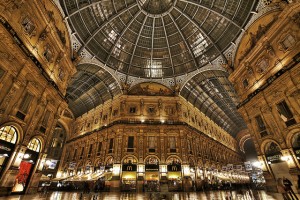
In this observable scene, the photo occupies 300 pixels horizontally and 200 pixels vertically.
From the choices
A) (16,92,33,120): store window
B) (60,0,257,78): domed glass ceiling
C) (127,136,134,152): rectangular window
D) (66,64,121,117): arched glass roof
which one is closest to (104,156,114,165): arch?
(127,136,134,152): rectangular window

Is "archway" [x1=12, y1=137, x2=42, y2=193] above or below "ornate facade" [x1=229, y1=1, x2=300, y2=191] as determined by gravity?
below

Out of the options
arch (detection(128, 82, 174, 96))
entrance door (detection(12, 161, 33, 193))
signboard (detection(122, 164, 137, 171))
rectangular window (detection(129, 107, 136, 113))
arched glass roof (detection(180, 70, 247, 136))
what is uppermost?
arched glass roof (detection(180, 70, 247, 136))

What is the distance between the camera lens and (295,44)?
658 inches

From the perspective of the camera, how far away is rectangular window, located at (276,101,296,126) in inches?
656

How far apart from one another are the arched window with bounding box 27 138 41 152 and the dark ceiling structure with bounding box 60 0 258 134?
48.8ft

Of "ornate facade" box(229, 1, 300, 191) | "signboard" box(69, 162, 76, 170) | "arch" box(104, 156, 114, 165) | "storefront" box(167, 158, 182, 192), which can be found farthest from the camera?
"signboard" box(69, 162, 76, 170)

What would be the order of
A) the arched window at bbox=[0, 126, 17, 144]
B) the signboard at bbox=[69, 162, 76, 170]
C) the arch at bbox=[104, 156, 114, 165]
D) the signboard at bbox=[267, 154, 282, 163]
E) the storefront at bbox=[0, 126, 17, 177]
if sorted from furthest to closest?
the signboard at bbox=[69, 162, 76, 170], the arch at bbox=[104, 156, 114, 165], the signboard at bbox=[267, 154, 282, 163], the arched window at bbox=[0, 126, 17, 144], the storefront at bbox=[0, 126, 17, 177]

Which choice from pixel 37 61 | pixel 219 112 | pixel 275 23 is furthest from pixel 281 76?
pixel 219 112

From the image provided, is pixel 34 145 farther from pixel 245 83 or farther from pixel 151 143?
pixel 245 83

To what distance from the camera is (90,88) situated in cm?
3553

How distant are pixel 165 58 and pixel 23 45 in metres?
24.2

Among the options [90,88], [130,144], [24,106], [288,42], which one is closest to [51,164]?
[90,88]

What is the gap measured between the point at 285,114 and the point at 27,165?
28817 millimetres

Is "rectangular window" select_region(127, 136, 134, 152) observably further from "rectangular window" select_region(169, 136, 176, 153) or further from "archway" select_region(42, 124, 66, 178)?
"archway" select_region(42, 124, 66, 178)
